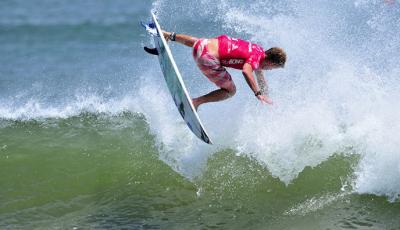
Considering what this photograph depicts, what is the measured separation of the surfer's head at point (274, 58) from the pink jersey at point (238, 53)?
0.26ft

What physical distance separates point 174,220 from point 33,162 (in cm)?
292

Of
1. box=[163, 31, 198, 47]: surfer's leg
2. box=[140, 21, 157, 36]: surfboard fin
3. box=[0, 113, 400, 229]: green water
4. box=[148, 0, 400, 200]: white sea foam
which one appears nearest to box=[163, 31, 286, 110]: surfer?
box=[163, 31, 198, 47]: surfer's leg

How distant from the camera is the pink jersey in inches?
298

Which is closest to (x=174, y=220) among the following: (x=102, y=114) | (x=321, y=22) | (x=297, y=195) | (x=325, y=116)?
(x=297, y=195)

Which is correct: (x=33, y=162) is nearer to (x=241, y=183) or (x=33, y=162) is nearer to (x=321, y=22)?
(x=241, y=183)

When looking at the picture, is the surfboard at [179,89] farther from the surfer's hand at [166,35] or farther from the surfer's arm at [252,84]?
the surfer's arm at [252,84]

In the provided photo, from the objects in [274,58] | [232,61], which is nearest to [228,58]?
[232,61]

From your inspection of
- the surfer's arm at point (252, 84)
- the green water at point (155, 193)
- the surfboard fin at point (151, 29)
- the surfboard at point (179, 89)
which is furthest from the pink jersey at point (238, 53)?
the green water at point (155, 193)

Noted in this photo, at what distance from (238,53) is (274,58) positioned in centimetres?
44

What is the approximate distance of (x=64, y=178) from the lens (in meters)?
8.39

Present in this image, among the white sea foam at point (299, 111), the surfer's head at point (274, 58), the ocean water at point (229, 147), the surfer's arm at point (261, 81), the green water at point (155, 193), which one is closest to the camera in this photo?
the green water at point (155, 193)

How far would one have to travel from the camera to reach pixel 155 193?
25.7 ft

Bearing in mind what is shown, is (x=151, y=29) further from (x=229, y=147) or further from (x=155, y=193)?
(x=155, y=193)

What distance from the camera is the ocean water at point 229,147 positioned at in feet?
23.5
